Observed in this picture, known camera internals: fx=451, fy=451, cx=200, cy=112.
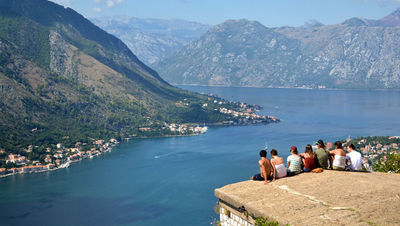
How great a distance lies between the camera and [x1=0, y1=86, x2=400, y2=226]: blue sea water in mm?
61625

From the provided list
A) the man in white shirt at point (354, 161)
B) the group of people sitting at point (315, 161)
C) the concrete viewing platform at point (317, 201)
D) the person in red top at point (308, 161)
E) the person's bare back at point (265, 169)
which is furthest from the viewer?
the man in white shirt at point (354, 161)

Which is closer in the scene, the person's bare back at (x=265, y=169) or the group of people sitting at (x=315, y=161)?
the person's bare back at (x=265, y=169)

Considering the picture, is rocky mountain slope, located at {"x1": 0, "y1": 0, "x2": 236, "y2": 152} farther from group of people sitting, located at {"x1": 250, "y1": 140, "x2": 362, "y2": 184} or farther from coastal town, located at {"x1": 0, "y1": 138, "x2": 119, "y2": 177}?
group of people sitting, located at {"x1": 250, "y1": 140, "x2": 362, "y2": 184}

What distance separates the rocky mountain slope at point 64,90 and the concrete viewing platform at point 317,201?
9513 cm

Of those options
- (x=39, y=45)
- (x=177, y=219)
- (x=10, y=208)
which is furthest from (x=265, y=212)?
(x=39, y=45)

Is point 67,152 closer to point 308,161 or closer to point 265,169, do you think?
point 308,161

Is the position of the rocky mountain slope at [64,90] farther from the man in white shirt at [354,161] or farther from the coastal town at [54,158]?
the man in white shirt at [354,161]

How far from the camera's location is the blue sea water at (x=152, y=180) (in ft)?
202

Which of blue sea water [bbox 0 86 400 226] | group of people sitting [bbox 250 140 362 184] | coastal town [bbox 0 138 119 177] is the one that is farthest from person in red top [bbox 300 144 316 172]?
coastal town [bbox 0 138 119 177]

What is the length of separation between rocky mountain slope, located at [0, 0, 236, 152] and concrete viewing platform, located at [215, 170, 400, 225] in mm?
95133

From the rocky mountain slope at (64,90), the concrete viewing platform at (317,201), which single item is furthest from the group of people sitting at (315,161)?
the rocky mountain slope at (64,90)

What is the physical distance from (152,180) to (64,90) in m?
76.1

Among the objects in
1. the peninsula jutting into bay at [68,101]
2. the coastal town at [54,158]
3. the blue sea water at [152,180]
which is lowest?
the blue sea water at [152,180]

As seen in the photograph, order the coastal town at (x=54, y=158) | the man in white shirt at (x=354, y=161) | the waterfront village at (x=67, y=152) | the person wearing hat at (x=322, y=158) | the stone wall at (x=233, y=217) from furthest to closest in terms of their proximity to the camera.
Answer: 1. the waterfront village at (x=67, y=152)
2. the coastal town at (x=54, y=158)
3. the man in white shirt at (x=354, y=161)
4. the person wearing hat at (x=322, y=158)
5. the stone wall at (x=233, y=217)
